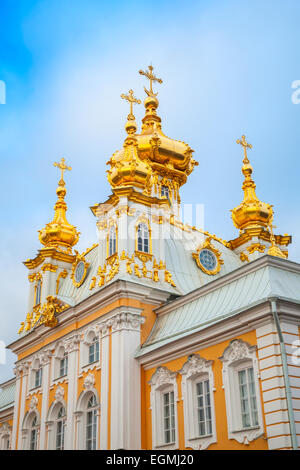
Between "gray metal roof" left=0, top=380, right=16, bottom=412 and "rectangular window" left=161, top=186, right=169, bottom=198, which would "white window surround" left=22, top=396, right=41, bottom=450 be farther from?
"rectangular window" left=161, top=186, right=169, bottom=198

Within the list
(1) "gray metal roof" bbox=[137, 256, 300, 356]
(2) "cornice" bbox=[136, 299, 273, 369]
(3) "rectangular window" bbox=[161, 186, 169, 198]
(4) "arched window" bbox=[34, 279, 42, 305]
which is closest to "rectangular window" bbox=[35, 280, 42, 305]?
(4) "arched window" bbox=[34, 279, 42, 305]

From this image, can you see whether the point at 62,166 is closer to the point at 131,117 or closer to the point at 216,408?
the point at 131,117

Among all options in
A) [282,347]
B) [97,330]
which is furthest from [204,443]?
[97,330]

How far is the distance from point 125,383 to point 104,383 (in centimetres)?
114

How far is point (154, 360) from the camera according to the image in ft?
58.7

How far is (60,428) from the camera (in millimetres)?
21609

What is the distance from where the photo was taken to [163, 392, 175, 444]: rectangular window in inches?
656

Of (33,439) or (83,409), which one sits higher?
(83,409)

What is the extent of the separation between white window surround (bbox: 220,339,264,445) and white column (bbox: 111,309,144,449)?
13.4ft

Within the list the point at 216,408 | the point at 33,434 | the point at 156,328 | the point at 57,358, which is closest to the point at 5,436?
the point at 33,434

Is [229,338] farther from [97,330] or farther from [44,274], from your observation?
[44,274]

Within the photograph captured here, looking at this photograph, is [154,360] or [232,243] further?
[232,243]

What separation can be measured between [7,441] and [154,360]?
14.8 meters
